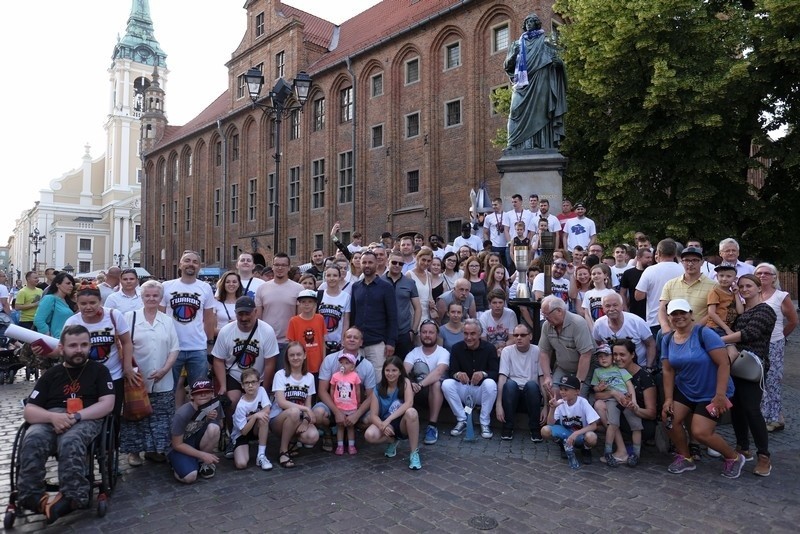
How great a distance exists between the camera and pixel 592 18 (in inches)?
593

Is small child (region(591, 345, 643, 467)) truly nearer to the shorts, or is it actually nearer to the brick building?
the shorts

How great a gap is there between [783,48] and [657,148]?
3.43 m

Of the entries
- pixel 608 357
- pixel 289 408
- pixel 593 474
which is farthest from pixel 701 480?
pixel 289 408

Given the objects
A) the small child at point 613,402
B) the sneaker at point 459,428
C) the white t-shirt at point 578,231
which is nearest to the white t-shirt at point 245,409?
the sneaker at point 459,428

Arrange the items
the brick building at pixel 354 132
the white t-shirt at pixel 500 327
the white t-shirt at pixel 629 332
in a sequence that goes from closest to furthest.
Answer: the white t-shirt at pixel 629 332, the white t-shirt at pixel 500 327, the brick building at pixel 354 132

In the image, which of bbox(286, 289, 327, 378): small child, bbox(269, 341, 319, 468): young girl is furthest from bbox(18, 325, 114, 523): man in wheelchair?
bbox(286, 289, 327, 378): small child

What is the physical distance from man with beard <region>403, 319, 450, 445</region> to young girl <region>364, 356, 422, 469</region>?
241 mm

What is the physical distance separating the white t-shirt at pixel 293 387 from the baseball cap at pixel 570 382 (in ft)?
8.81

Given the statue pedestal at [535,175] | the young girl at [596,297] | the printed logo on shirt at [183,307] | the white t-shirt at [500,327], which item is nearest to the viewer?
the printed logo on shirt at [183,307]

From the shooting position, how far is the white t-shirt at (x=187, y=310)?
245 inches

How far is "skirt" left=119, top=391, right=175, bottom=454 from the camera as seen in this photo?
18.1 ft

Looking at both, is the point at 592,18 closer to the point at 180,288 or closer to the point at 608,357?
the point at 608,357

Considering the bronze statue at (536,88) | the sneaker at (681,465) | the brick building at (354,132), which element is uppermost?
the brick building at (354,132)

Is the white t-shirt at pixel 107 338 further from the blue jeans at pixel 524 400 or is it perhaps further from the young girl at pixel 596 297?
the young girl at pixel 596 297
